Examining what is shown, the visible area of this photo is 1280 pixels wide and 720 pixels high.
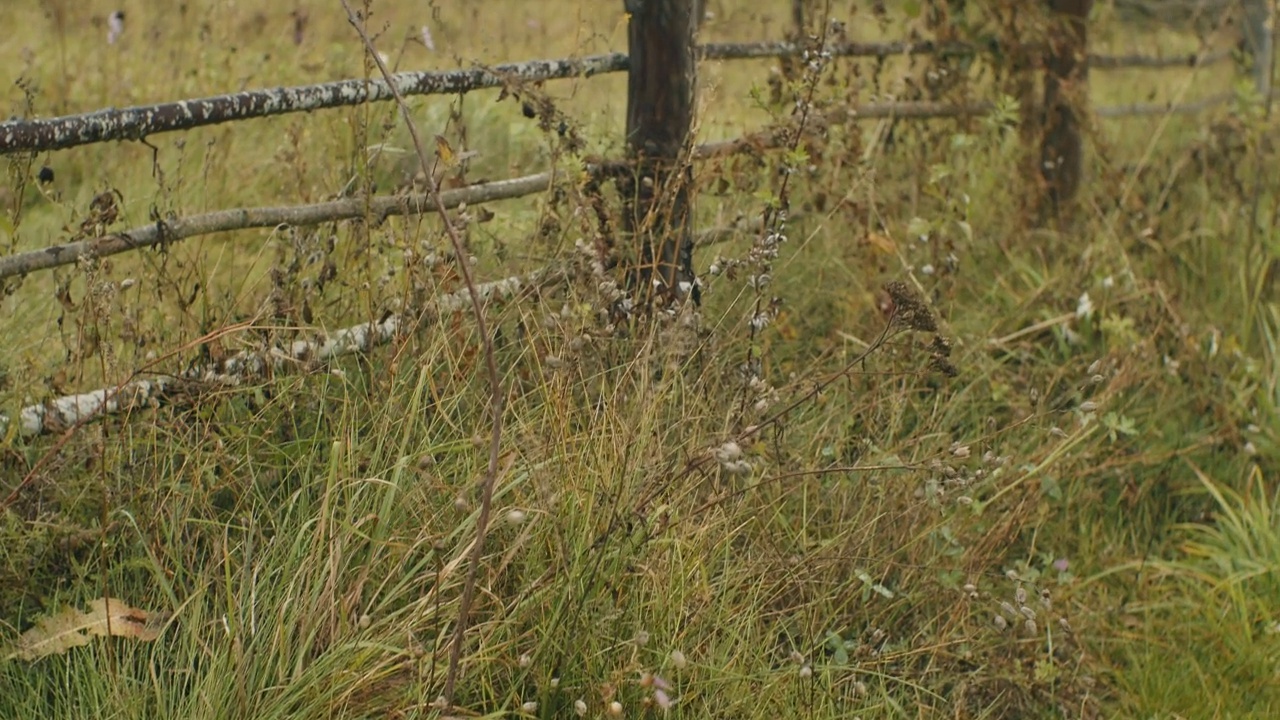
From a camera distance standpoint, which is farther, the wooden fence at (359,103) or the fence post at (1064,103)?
the fence post at (1064,103)

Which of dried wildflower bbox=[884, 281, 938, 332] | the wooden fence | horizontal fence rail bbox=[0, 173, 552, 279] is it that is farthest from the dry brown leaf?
dried wildflower bbox=[884, 281, 938, 332]

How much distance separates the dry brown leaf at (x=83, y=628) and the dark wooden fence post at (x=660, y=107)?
1530 mm

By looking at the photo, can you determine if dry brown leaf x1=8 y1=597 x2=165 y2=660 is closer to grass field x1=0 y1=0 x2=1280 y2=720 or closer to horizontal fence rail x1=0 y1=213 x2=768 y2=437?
grass field x1=0 y1=0 x2=1280 y2=720

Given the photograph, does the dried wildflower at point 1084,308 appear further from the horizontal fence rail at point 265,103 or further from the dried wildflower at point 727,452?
the dried wildflower at point 727,452

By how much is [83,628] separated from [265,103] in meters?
1.32

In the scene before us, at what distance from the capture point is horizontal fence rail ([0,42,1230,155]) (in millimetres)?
2857

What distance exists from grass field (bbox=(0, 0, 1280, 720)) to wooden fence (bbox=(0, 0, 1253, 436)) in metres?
0.06

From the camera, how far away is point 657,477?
8.48 feet

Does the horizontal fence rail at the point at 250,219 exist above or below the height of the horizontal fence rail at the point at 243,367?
above

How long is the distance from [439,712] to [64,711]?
0.76 meters

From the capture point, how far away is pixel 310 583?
246 centimetres

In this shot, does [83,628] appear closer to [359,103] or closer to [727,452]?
[727,452]

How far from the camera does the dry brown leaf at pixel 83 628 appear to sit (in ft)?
7.97

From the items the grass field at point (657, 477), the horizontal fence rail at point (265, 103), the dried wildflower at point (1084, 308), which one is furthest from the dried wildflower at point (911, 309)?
the dried wildflower at point (1084, 308)
